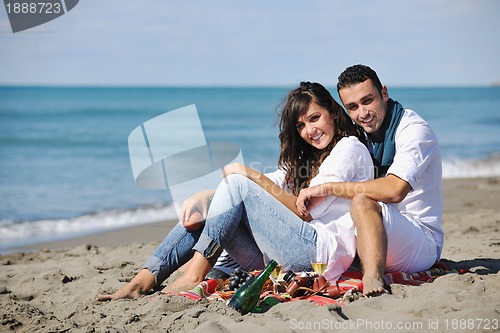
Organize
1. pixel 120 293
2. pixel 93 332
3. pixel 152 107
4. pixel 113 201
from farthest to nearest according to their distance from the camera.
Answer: pixel 152 107 < pixel 113 201 < pixel 120 293 < pixel 93 332

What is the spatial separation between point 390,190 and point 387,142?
45 cm

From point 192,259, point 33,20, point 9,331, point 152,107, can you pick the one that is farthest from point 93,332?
point 152,107

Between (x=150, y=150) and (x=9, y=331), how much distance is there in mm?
1784

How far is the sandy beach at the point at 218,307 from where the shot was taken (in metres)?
3.14

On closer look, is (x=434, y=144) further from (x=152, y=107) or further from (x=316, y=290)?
(x=152, y=107)

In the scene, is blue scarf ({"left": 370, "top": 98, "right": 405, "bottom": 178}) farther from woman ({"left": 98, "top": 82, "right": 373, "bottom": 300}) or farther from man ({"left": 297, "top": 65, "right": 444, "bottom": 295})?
woman ({"left": 98, "top": 82, "right": 373, "bottom": 300})

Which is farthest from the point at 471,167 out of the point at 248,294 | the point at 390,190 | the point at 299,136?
the point at 248,294

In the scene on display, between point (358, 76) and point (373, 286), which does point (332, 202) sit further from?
point (358, 76)

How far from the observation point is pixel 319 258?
12.3 ft

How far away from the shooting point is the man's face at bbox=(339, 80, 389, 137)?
412 centimetres

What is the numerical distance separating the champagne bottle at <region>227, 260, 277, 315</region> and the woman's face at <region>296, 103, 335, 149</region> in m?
0.93

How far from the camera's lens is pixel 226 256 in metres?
4.33

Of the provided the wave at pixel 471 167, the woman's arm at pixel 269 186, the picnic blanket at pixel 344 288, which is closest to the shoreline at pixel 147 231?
the wave at pixel 471 167

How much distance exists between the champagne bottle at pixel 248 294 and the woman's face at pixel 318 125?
927mm
